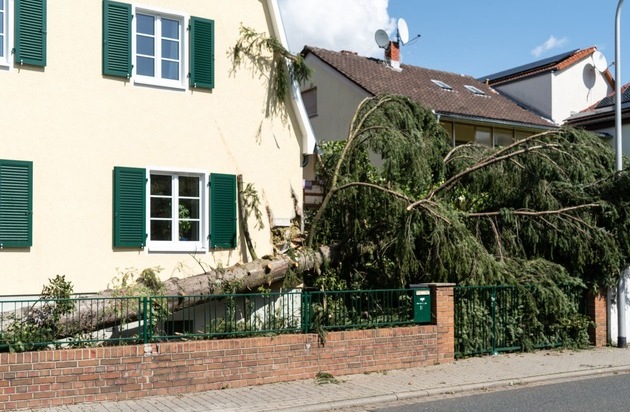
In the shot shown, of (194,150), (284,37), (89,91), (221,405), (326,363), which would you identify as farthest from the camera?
(284,37)

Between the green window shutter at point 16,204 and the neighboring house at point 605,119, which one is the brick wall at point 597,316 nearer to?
the green window shutter at point 16,204

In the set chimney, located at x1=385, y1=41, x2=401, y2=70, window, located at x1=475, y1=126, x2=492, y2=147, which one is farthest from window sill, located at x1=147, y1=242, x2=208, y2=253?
chimney, located at x1=385, y1=41, x2=401, y2=70

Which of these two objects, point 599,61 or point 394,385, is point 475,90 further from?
point 394,385

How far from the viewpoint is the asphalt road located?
32.0ft

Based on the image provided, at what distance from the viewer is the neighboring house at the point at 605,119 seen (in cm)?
2823

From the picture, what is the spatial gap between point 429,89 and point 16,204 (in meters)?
18.8

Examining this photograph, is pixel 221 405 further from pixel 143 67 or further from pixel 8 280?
pixel 143 67

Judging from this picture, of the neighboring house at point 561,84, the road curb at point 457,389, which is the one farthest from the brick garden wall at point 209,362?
the neighboring house at point 561,84

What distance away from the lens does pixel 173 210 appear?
44.1 feet

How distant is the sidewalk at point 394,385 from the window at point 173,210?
145 inches

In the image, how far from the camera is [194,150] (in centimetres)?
1383

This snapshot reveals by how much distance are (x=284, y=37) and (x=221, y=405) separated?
805 cm

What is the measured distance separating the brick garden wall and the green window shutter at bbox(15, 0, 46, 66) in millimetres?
5161

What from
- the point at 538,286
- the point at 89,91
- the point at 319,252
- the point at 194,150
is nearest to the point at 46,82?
the point at 89,91
